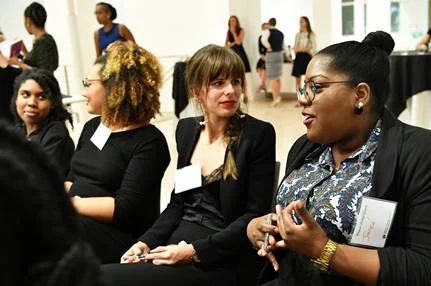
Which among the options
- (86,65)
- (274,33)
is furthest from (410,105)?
(86,65)

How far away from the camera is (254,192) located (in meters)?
1.73

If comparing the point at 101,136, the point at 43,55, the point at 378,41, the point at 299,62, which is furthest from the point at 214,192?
the point at 299,62

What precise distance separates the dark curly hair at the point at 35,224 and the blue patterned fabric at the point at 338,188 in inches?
36.3

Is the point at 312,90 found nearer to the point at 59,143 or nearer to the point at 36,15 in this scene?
the point at 59,143

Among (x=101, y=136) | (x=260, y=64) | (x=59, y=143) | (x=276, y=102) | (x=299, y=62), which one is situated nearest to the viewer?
(x=101, y=136)

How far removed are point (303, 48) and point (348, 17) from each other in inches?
120

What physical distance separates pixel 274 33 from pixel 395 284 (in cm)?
812

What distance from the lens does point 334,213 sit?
1290 mm

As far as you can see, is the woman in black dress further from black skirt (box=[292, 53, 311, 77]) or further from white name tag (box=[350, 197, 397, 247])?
white name tag (box=[350, 197, 397, 247])

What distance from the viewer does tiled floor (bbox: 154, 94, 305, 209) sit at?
4.51 meters

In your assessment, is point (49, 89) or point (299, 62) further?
point (299, 62)

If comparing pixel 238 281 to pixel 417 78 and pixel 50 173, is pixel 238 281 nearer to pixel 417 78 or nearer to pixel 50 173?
pixel 50 173

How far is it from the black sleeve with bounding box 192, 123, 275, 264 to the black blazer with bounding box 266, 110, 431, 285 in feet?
1.81

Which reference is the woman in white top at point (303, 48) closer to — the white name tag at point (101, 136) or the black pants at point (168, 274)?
the white name tag at point (101, 136)
